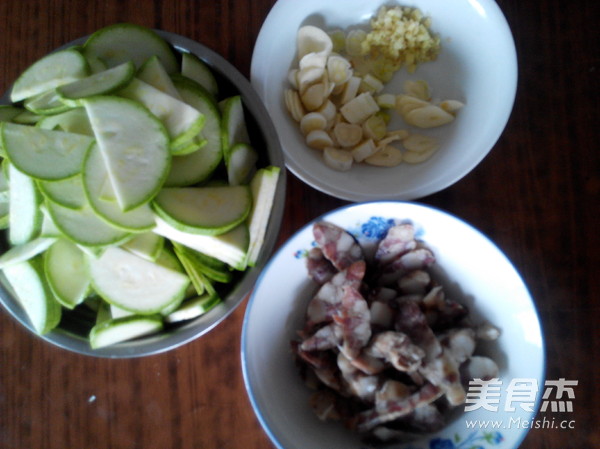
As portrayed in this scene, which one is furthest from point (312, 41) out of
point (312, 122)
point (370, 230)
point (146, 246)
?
point (146, 246)

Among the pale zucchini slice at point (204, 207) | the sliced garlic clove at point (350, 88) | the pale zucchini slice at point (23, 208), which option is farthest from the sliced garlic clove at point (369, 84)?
the pale zucchini slice at point (23, 208)

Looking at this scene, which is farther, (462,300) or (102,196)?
(462,300)

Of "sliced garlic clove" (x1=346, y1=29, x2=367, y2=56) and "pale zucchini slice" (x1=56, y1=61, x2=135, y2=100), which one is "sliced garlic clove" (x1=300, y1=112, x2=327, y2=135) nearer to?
"sliced garlic clove" (x1=346, y1=29, x2=367, y2=56)

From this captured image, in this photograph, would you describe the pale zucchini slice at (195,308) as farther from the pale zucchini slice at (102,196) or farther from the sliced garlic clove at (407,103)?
the sliced garlic clove at (407,103)

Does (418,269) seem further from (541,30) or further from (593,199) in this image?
(541,30)

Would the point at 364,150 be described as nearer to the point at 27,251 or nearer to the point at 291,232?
the point at 291,232

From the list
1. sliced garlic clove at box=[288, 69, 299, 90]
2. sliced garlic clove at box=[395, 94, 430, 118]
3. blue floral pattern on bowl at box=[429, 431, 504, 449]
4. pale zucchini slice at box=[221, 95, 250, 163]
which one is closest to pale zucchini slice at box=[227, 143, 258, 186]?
pale zucchini slice at box=[221, 95, 250, 163]
